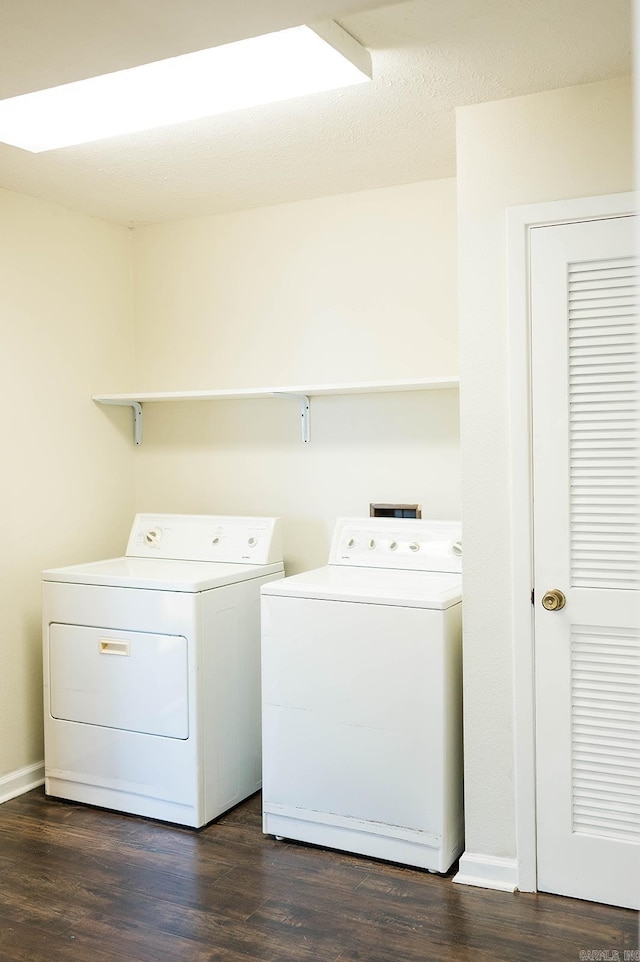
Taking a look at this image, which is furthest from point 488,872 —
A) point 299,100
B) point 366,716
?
point 299,100

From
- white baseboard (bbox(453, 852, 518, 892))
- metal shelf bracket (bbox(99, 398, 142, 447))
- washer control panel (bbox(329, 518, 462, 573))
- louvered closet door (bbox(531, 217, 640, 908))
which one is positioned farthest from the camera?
metal shelf bracket (bbox(99, 398, 142, 447))

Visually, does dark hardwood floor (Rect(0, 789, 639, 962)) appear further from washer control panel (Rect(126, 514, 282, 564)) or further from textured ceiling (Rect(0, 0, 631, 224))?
textured ceiling (Rect(0, 0, 631, 224))

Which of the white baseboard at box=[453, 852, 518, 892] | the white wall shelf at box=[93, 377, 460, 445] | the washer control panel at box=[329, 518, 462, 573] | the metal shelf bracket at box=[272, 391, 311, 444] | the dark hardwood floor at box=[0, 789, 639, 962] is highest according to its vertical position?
the white wall shelf at box=[93, 377, 460, 445]

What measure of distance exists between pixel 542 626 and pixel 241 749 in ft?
4.28

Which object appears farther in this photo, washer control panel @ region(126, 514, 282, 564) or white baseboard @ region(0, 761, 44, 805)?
washer control panel @ region(126, 514, 282, 564)

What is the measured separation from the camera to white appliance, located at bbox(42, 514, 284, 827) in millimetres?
Result: 2992

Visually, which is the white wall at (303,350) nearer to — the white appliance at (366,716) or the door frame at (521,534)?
the white appliance at (366,716)

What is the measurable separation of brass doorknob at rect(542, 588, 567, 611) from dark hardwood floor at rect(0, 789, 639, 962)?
2.74 ft

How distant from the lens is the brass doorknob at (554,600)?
2.47 meters

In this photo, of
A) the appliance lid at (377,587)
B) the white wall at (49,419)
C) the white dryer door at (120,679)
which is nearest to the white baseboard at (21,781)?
the white wall at (49,419)

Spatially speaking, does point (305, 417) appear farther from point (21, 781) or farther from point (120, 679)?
point (21, 781)

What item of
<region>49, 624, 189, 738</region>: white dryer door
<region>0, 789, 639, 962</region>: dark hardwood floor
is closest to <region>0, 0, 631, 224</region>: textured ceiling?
<region>49, 624, 189, 738</region>: white dryer door

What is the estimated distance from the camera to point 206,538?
355 centimetres

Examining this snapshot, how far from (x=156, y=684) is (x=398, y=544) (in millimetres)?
1009
